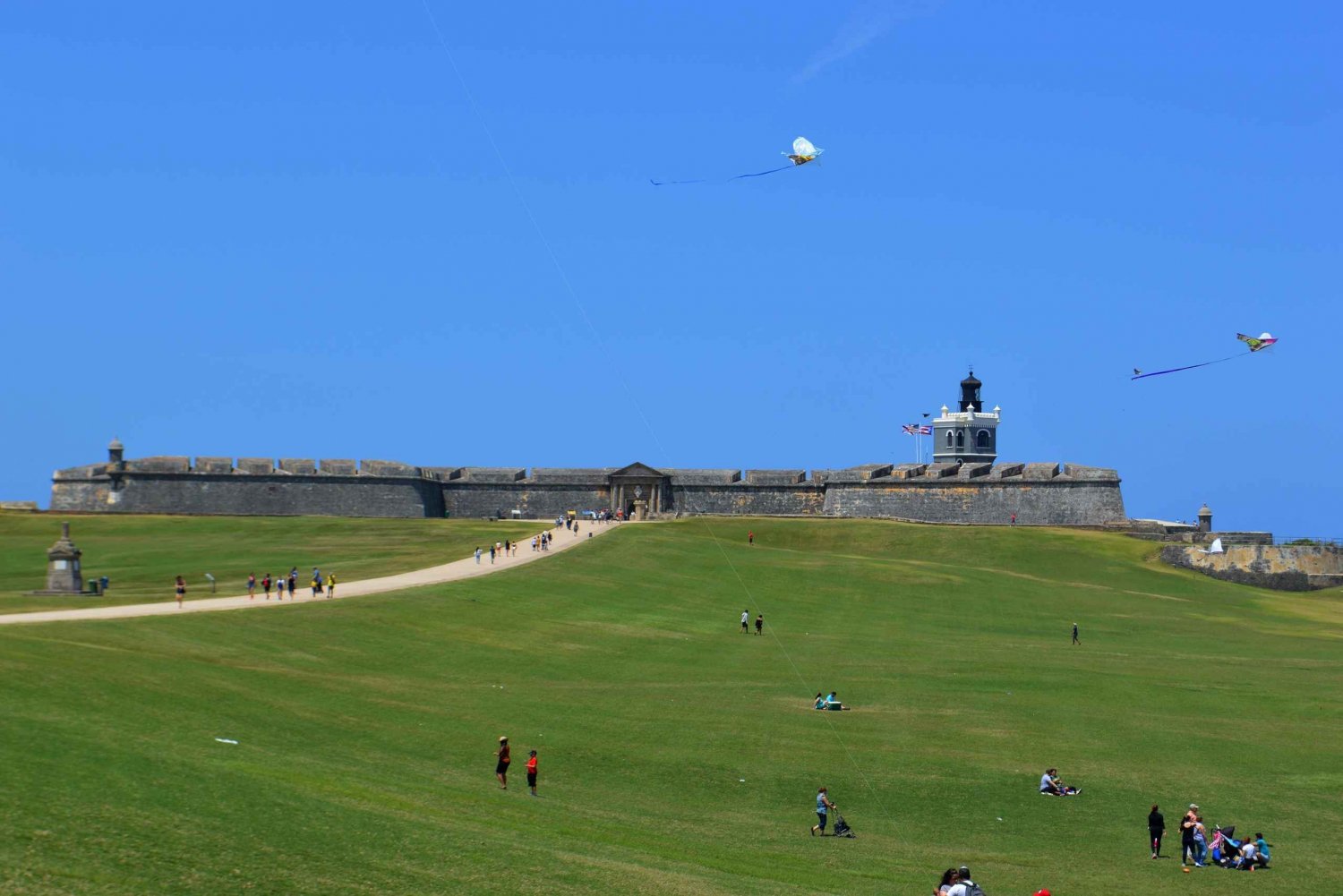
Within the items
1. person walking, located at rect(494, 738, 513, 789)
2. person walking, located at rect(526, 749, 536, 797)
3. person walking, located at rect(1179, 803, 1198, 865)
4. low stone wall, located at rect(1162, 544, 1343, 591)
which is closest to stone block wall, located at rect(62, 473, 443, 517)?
low stone wall, located at rect(1162, 544, 1343, 591)

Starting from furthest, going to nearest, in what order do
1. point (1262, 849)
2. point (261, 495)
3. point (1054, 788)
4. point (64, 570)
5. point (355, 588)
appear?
1. point (261, 495)
2. point (355, 588)
3. point (64, 570)
4. point (1054, 788)
5. point (1262, 849)

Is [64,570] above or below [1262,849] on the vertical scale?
above

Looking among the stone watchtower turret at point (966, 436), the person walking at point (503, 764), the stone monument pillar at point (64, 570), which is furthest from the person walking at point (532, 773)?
the stone watchtower turret at point (966, 436)

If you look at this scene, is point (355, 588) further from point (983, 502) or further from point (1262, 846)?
point (983, 502)

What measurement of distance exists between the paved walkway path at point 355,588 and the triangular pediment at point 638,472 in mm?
11932

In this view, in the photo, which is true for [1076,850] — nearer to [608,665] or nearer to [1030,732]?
[1030,732]

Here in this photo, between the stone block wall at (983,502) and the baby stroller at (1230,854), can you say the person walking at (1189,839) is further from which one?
the stone block wall at (983,502)

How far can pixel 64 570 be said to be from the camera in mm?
49688

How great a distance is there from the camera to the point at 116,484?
310 feet

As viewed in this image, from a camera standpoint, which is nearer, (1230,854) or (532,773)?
→ (1230,854)

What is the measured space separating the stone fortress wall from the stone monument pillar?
4416cm

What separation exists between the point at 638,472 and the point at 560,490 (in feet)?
17.5

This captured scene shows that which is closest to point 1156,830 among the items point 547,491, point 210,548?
point 210,548

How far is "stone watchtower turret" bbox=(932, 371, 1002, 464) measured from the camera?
422 feet
